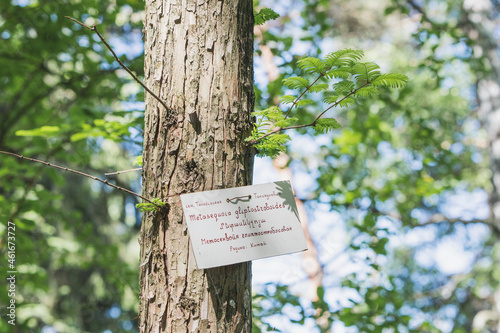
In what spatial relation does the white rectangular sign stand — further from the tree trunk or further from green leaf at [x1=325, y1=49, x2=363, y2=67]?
green leaf at [x1=325, y1=49, x2=363, y2=67]

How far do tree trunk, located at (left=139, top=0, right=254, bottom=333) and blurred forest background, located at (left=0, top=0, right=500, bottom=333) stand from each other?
0.75 m

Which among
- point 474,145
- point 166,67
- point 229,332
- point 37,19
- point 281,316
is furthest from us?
point 474,145

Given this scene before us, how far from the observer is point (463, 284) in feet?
20.4

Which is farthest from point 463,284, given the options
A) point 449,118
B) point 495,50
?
point 495,50

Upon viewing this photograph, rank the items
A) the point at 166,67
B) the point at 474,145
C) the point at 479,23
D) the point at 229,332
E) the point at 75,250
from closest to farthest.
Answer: the point at 229,332, the point at 166,67, the point at 75,250, the point at 479,23, the point at 474,145

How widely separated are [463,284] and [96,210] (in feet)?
19.3

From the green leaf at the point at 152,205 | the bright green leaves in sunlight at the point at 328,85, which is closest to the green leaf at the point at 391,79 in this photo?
the bright green leaves in sunlight at the point at 328,85

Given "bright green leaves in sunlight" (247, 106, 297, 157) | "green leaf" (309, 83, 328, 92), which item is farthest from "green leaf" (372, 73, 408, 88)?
"bright green leaves in sunlight" (247, 106, 297, 157)

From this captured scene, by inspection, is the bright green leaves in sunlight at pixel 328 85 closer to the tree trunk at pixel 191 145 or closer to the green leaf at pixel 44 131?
the tree trunk at pixel 191 145

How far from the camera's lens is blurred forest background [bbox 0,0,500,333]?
6.99 ft

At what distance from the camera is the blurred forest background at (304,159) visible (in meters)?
2.13

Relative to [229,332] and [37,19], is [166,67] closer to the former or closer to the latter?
→ [229,332]

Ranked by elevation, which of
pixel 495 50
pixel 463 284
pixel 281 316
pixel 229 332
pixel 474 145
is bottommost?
pixel 463 284

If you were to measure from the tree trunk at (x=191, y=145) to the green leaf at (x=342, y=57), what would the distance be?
8.7 inches
